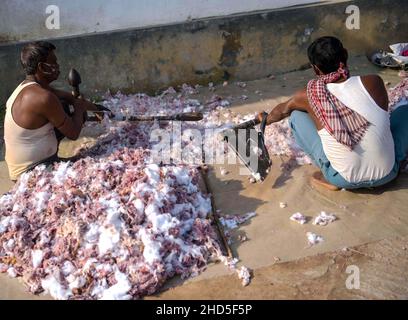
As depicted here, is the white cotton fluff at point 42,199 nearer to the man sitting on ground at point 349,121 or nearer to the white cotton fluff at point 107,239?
the white cotton fluff at point 107,239

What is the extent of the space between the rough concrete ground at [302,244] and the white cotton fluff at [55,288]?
0.48 feet

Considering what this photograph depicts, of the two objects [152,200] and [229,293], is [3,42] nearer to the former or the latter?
[152,200]

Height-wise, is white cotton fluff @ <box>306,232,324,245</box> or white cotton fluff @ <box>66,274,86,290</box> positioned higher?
white cotton fluff @ <box>306,232,324,245</box>

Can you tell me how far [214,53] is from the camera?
6086 mm

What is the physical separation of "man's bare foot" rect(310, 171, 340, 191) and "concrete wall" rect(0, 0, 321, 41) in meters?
2.59

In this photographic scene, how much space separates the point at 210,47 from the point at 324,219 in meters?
2.95

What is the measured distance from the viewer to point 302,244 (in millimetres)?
3721

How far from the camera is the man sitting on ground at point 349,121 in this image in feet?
12.3

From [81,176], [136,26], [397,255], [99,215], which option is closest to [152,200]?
[99,215]

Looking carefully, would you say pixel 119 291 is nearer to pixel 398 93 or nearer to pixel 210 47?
pixel 210 47

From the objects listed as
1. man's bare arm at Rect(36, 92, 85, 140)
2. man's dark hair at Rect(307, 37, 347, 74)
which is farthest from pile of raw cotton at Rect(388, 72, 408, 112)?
man's bare arm at Rect(36, 92, 85, 140)

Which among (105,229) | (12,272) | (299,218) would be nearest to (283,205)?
(299,218)

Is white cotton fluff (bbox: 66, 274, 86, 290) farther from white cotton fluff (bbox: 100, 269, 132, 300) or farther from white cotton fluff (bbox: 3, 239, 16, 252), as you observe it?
white cotton fluff (bbox: 3, 239, 16, 252)

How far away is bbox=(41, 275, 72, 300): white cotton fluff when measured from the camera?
3412 millimetres
